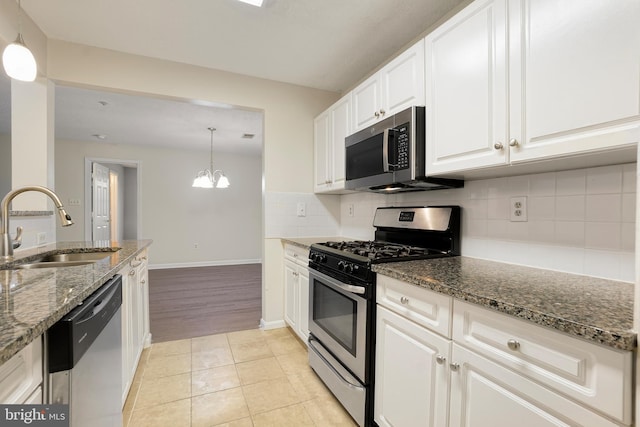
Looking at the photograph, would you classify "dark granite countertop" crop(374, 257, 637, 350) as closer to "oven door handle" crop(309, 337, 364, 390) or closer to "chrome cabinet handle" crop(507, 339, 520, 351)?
"chrome cabinet handle" crop(507, 339, 520, 351)

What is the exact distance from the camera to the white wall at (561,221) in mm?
1106

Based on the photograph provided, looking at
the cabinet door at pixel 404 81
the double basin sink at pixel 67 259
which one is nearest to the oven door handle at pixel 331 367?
the double basin sink at pixel 67 259

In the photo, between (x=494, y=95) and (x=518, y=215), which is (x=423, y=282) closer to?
(x=518, y=215)

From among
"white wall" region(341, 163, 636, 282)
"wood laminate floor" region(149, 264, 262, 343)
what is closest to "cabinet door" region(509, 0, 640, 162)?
"white wall" region(341, 163, 636, 282)

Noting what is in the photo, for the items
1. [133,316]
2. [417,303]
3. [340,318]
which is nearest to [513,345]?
[417,303]

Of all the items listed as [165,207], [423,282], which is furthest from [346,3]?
[165,207]

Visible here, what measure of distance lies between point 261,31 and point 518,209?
1.96 m

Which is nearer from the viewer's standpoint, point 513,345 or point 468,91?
point 513,345

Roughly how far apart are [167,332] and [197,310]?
1.98 ft

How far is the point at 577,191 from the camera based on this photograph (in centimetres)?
123

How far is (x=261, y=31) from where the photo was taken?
6.63ft

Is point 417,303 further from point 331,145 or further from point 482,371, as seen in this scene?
point 331,145

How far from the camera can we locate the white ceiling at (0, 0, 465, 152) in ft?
5.83

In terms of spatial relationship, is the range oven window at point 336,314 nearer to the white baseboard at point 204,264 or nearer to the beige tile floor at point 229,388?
the beige tile floor at point 229,388
